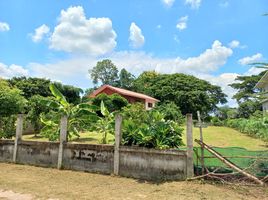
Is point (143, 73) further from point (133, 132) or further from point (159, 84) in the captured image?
point (133, 132)

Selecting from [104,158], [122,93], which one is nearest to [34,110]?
[104,158]

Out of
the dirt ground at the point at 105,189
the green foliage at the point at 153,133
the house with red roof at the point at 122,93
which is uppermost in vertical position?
the house with red roof at the point at 122,93

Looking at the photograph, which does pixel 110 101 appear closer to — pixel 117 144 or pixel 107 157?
pixel 107 157

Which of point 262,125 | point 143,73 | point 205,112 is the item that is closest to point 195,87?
point 205,112

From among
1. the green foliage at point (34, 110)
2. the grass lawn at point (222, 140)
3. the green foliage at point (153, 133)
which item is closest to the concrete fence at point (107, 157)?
the green foliage at point (153, 133)

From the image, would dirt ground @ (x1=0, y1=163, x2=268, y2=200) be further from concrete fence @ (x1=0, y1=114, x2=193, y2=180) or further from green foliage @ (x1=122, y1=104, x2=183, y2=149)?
green foliage @ (x1=122, y1=104, x2=183, y2=149)

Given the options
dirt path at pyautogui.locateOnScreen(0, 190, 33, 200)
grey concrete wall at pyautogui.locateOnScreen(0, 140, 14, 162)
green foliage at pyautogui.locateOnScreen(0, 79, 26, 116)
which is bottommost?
dirt path at pyautogui.locateOnScreen(0, 190, 33, 200)

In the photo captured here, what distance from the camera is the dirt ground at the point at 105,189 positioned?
6.07 meters

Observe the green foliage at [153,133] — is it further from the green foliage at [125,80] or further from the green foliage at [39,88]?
the green foliage at [125,80]

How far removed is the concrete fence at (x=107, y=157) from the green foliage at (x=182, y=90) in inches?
1252

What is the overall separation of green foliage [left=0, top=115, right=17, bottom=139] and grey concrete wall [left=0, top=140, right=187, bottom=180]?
1.18 meters

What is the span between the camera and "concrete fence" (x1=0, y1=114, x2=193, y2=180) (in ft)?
24.0

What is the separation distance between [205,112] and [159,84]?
29.3 feet

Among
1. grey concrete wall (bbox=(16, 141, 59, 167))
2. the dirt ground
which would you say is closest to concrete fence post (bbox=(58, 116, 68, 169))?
grey concrete wall (bbox=(16, 141, 59, 167))
